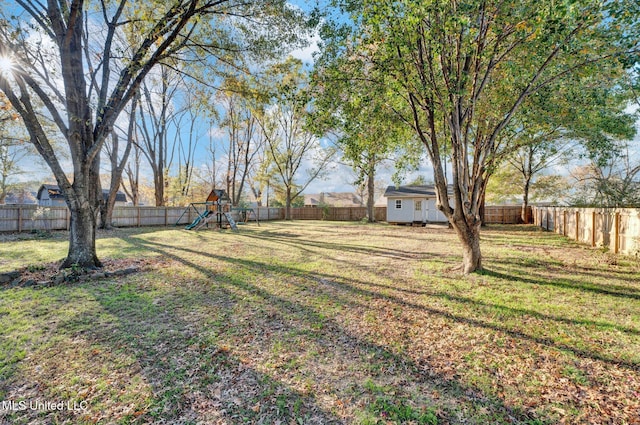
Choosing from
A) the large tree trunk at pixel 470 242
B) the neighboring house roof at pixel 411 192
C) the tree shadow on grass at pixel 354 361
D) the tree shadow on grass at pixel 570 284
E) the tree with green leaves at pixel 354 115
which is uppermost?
the tree with green leaves at pixel 354 115

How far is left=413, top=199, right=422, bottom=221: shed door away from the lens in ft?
69.1

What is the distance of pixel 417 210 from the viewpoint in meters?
21.1

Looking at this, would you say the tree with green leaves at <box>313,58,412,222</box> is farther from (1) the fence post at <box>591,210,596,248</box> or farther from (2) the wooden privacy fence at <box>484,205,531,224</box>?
(2) the wooden privacy fence at <box>484,205,531,224</box>

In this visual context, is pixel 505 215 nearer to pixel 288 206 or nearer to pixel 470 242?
pixel 288 206

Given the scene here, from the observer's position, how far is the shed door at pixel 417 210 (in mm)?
21062

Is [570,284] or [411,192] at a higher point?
[411,192]

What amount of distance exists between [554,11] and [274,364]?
4.72 meters

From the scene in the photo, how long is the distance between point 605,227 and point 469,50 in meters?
7.61

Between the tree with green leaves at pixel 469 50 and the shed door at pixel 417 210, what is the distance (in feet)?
49.7

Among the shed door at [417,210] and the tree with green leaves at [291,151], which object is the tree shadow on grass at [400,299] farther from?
the tree with green leaves at [291,151]

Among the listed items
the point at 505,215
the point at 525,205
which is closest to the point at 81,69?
the point at 525,205

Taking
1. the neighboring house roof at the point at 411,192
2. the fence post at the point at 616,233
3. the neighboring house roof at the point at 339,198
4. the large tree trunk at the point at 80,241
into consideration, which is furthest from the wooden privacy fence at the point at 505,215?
the neighboring house roof at the point at 339,198

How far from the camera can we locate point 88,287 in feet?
14.9

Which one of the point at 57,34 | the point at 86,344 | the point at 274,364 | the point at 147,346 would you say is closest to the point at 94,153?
the point at 57,34
